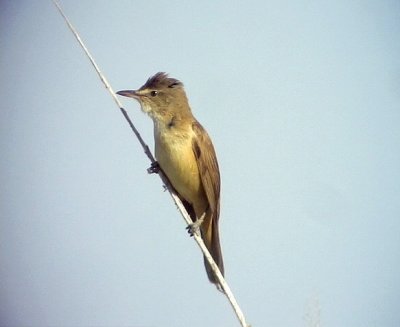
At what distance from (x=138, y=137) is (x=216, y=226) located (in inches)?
66.0

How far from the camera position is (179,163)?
5469 mm

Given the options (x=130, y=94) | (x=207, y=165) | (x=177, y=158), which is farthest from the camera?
(x=207, y=165)

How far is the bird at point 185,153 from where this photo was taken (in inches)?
216

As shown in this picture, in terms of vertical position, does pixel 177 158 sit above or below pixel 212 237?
above

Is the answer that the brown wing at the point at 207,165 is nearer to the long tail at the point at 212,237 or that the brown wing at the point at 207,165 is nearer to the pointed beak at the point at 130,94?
the long tail at the point at 212,237

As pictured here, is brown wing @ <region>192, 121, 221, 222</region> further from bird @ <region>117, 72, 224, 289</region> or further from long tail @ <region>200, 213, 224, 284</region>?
long tail @ <region>200, 213, 224, 284</region>

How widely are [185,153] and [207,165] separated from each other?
42 cm

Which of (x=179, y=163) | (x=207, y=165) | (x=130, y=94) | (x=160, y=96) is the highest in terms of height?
(x=130, y=94)

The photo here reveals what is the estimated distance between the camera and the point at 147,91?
580cm

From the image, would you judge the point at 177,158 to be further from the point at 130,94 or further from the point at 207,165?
the point at 130,94

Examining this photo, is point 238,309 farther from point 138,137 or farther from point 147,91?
point 147,91

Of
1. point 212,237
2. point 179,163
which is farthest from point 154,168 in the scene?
point 212,237

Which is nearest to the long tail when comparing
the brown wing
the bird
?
the bird

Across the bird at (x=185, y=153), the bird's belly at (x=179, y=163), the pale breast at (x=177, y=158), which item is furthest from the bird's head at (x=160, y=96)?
the bird's belly at (x=179, y=163)
